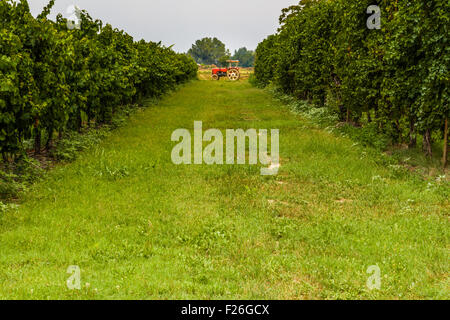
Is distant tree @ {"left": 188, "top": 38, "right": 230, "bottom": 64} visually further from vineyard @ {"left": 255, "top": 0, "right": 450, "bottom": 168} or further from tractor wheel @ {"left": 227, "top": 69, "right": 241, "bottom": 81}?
vineyard @ {"left": 255, "top": 0, "right": 450, "bottom": 168}

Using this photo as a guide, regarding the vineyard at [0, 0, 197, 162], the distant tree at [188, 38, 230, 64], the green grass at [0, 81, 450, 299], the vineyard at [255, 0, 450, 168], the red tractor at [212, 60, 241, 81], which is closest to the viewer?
the green grass at [0, 81, 450, 299]

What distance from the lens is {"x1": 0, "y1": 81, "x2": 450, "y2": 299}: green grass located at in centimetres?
455

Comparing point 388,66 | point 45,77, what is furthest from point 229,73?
point 45,77

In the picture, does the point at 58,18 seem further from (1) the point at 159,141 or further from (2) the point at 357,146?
(2) the point at 357,146

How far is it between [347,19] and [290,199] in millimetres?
8704

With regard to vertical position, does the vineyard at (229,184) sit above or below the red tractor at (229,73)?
below

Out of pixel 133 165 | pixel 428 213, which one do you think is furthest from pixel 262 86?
pixel 428 213

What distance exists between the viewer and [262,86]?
40.6 metres

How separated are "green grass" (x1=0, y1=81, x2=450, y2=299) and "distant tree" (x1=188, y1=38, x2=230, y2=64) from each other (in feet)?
545

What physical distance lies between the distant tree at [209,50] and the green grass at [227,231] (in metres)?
166

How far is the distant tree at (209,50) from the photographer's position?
171500 millimetres

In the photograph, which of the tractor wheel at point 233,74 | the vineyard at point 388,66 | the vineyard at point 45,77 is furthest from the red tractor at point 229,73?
the vineyard at point 45,77

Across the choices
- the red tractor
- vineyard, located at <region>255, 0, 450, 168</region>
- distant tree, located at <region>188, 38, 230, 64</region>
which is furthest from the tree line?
vineyard, located at <region>255, 0, 450, 168</region>

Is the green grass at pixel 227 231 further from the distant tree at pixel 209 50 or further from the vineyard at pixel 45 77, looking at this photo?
the distant tree at pixel 209 50
